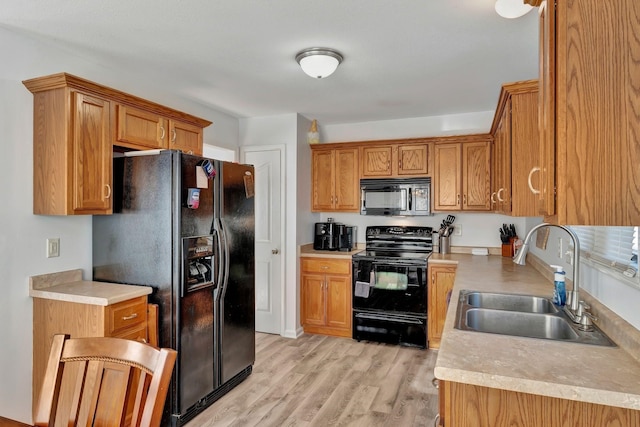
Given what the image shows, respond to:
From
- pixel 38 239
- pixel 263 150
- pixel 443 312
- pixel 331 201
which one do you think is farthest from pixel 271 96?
pixel 443 312

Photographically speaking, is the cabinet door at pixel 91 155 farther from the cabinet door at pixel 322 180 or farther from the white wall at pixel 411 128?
the white wall at pixel 411 128

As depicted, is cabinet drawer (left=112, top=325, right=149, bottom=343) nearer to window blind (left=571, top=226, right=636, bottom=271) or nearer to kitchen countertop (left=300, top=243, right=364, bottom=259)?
kitchen countertop (left=300, top=243, right=364, bottom=259)

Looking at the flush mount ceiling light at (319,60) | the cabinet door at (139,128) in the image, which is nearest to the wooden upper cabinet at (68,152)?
the cabinet door at (139,128)

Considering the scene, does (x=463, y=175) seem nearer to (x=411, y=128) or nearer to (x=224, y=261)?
(x=411, y=128)

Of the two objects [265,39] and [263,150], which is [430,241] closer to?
[263,150]

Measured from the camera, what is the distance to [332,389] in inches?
115

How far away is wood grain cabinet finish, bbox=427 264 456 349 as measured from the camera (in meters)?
3.66

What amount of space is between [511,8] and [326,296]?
10.1 ft

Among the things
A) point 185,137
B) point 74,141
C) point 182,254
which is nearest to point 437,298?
point 182,254

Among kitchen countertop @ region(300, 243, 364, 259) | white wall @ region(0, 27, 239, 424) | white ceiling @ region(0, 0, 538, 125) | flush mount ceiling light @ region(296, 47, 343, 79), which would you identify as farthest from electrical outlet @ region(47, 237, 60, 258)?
kitchen countertop @ region(300, 243, 364, 259)

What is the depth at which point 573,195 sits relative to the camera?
97cm

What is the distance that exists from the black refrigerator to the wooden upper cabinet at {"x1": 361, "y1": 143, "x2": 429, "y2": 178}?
1.84m

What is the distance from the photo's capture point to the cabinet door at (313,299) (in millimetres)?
4156

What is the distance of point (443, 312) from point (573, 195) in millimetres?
2927
